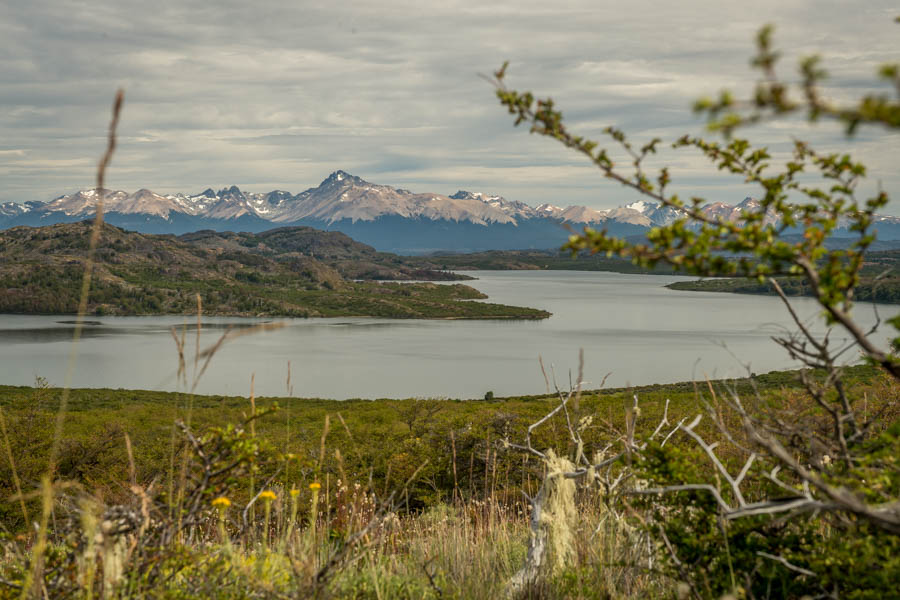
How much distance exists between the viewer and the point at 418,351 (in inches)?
3221

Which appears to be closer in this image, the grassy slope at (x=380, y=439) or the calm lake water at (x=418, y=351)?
the grassy slope at (x=380, y=439)

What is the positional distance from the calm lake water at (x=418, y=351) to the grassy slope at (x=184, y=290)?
12.5m

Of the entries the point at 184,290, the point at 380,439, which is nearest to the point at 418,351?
the point at 380,439

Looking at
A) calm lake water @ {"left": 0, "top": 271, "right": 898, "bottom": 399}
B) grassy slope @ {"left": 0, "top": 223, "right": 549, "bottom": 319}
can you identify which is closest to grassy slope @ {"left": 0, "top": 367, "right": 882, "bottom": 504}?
calm lake water @ {"left": 0, "top": 271, "right": 898, "bottom": 399}

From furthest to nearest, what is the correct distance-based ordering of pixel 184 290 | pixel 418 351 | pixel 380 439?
1. pixel 184 290
2. pixel 418 351
3. pixel 380 439

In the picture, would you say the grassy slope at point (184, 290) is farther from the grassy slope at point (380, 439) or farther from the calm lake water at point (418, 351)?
the grassy slope at point (380, 439)

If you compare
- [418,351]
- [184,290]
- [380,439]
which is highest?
[380,439]

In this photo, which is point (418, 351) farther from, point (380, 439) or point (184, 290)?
point (184, 290)

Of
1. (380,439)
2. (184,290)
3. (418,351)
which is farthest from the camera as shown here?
(184,290)

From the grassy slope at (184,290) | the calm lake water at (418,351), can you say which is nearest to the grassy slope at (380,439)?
the calm lake water at (418,351)

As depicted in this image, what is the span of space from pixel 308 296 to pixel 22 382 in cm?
10280

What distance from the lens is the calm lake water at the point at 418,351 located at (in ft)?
199

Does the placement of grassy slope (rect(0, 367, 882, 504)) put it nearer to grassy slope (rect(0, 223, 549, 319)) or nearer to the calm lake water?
the calm lake water

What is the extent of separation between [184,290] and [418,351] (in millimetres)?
97678
